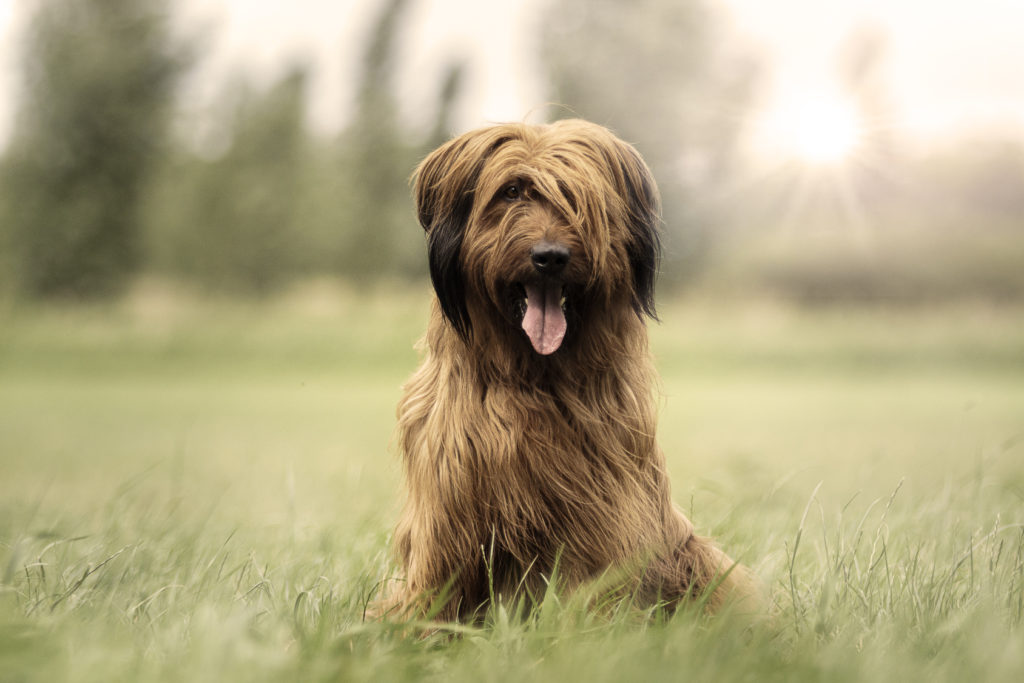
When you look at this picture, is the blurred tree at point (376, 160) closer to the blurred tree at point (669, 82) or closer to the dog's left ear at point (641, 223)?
the blurred tree at point (669, 82)

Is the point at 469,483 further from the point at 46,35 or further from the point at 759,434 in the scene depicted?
the point at 46,35

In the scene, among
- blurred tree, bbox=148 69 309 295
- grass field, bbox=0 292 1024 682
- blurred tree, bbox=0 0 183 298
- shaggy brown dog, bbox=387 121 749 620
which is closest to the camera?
grass field, bbox=0 292 1024 682

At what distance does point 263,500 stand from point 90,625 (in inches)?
149

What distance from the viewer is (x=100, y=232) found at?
2152cm

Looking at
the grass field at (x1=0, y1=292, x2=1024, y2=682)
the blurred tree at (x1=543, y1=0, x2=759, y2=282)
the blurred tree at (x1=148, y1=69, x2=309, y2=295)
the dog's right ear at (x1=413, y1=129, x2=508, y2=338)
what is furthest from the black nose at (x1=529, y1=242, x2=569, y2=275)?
the blurred tree at (x1=148, y1=69, x2=309, y2=295)

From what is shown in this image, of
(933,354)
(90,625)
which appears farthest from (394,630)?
(933,354)

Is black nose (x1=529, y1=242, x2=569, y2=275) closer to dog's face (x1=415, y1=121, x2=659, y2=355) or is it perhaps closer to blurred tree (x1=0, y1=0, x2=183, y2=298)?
dog's face (x1=415, y1=121, x2=659, y2=355)

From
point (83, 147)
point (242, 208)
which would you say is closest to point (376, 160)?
point (242, 208)

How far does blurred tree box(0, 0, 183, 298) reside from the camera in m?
20.9

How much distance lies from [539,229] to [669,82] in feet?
69.9

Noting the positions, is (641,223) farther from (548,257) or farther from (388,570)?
(388,570)

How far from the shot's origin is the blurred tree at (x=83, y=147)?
2092 centimetres

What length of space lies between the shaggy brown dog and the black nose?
12mm

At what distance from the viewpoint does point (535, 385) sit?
3.02 m
